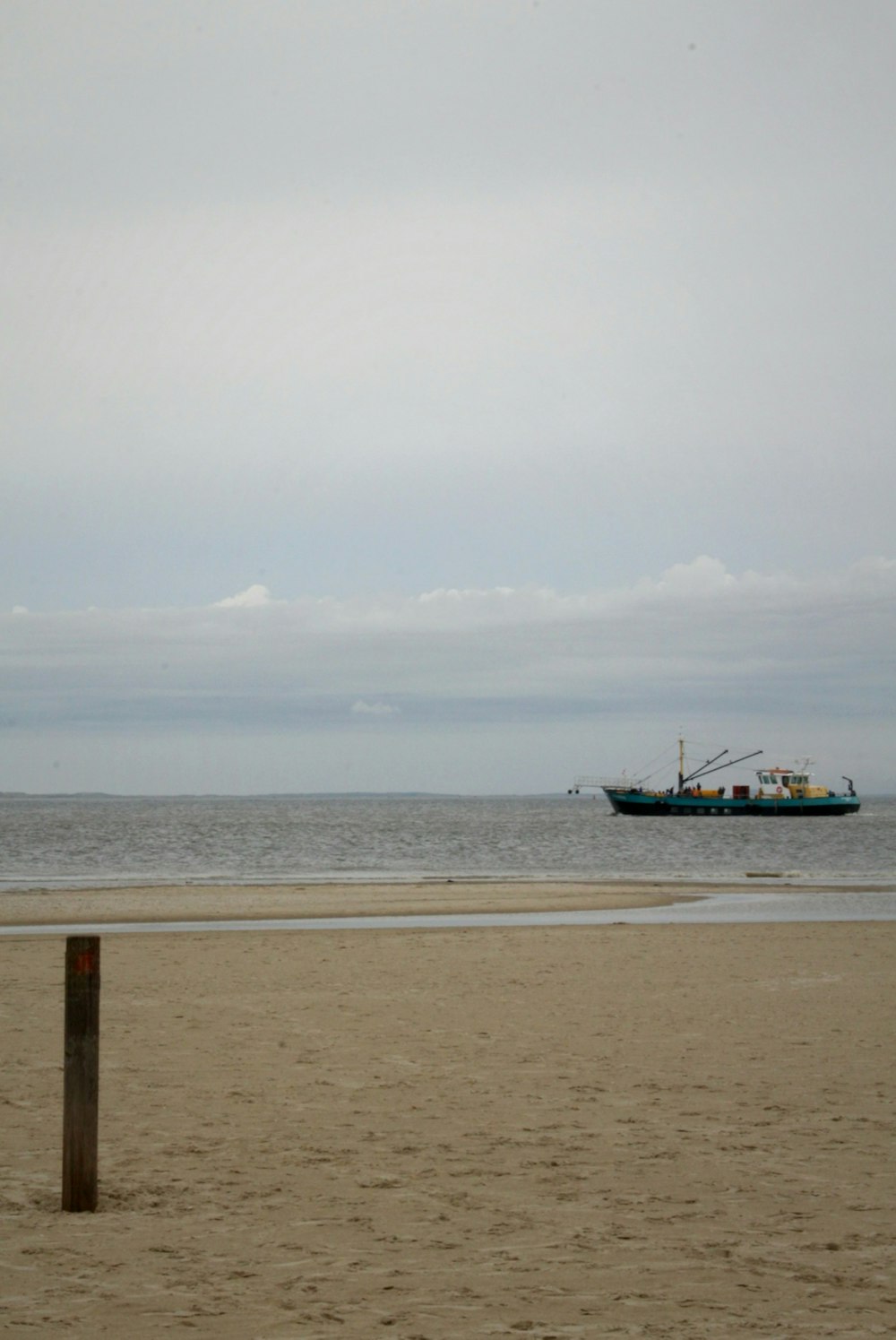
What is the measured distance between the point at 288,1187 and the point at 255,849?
60014mm

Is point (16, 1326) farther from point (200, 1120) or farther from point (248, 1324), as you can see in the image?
point (200, 1120)

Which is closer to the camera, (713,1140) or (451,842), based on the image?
(713,1140)

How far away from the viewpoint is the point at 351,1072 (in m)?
10.5

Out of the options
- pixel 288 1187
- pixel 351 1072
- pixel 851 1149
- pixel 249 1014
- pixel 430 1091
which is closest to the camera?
pixel 288 1187

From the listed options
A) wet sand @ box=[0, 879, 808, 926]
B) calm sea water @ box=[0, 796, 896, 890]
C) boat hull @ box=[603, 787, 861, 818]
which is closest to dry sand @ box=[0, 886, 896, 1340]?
wet sand @ box=[0, 879, 808, 926]

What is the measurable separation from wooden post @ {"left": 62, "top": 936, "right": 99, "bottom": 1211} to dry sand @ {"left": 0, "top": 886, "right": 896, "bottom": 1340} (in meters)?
0.19

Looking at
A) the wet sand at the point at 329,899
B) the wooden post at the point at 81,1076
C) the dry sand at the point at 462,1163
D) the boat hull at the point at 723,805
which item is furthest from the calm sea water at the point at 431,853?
the wooden post at the point at 81,1076

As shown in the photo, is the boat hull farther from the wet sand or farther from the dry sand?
the dry sand

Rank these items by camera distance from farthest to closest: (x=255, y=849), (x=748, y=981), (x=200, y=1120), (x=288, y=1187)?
(x=255, y=849) → (x=748, y=981) → (x=200, y=1120) → (x=288, y=1187)

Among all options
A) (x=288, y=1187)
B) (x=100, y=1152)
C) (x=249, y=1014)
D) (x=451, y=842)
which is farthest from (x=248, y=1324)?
(x=451, y=842)

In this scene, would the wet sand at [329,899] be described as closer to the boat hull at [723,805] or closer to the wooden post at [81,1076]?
the wooden post at [81,1076]

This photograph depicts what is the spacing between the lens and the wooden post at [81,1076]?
6.86 metres

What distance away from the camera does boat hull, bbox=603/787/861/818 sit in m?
119

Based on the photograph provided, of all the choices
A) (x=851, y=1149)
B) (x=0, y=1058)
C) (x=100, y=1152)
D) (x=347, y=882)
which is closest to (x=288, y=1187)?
(x=100, y=1152)
